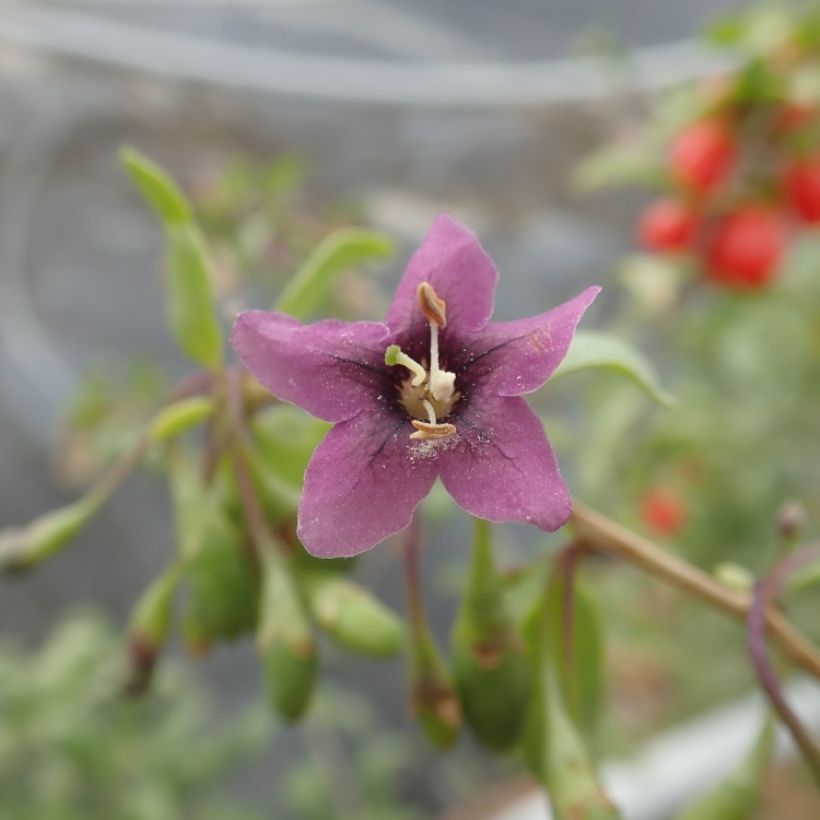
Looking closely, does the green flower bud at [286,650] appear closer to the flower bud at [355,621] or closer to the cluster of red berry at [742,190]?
the flower bud at [355,621]

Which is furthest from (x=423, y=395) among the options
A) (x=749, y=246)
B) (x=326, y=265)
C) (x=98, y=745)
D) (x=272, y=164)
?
(x=272, y=164)

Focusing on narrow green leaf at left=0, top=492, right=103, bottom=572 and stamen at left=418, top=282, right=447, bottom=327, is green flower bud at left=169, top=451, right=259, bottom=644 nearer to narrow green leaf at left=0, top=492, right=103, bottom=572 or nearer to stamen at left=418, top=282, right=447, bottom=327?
narrow green leaf at left=0, top=492, right=103, bottom=572

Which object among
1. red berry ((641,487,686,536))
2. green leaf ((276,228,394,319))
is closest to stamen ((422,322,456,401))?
green leaf ((276,228,394,319))

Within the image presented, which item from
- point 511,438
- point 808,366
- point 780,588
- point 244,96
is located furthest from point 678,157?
point 244,96

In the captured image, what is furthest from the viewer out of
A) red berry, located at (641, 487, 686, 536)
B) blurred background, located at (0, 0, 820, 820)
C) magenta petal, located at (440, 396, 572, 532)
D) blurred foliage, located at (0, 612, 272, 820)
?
blurred background, located at (0, 0, 820, 820)

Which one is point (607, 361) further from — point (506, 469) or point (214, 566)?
point (214, 566)

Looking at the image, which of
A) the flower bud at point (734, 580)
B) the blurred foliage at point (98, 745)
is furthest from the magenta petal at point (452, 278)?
the blurred foliage at point (98, 745)
